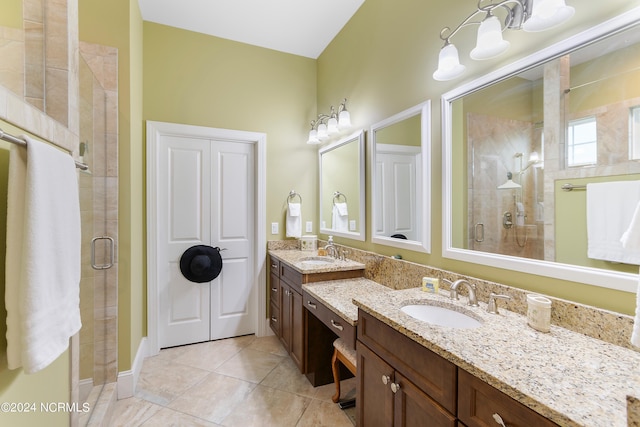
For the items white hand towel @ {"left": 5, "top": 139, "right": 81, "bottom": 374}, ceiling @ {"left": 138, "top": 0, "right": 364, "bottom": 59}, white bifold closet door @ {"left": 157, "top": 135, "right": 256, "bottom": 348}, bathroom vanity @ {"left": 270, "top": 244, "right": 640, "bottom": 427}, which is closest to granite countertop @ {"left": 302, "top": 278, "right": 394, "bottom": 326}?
bathroom vanity @ {"left": 270, "top": 244, "right": 640, "bottom": 427}

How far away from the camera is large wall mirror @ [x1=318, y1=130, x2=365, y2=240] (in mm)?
2451

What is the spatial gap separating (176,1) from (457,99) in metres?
2.45

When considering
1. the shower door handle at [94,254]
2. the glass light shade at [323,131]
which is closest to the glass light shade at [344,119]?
the glass light shade at [323,131]

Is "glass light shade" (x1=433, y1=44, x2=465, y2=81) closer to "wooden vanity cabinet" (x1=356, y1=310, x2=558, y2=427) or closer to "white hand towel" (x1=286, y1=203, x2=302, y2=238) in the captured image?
"wooden vanity cabinet" (x1=356, y1=310, x2=558, y2=427)

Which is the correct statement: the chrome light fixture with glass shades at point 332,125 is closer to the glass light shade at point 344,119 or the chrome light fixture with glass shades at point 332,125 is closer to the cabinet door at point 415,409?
the glass light shade at point 344,119

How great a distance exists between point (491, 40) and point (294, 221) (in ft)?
7.56

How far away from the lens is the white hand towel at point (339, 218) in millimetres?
2677

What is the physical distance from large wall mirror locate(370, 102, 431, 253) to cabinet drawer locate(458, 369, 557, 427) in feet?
3.19

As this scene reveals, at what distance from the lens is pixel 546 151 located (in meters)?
1.16

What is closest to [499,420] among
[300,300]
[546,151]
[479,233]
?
[479,233]

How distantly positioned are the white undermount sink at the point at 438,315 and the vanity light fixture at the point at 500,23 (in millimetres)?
1166

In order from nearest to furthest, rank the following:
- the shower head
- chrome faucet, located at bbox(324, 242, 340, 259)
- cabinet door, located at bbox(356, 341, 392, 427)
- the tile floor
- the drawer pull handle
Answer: the drawer pull handle, cabinet door, located at bbox(356, 341, 392, 427), the shower head, the tile floor, chrome faucet, located at bbox(324, 242, 340, 259)

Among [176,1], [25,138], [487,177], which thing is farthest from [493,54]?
[176,1]

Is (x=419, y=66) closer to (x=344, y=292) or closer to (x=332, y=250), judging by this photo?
(x=344, y=292)
